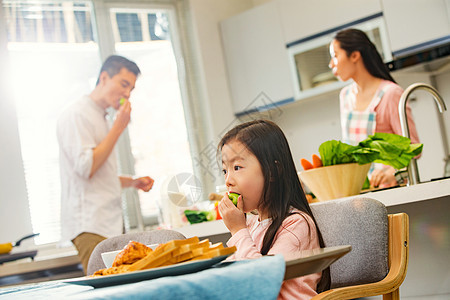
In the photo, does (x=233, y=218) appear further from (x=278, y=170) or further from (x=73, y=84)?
(x=73, y=84)

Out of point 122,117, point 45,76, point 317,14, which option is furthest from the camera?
point 317,14

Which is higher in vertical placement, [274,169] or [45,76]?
[45,76]

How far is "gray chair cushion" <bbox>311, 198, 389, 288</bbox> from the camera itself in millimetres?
1168

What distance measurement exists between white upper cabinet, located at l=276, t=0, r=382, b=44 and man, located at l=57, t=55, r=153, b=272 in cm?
175

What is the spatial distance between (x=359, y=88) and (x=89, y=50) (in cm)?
212

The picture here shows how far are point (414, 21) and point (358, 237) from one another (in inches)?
103

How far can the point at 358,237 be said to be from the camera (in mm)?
1197

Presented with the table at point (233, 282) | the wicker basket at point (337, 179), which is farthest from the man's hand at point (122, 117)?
the table at point (233, 282)

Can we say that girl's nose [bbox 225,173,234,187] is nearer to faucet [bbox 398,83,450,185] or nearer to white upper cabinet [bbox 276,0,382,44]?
faucet [bbox 398,83,450,185]

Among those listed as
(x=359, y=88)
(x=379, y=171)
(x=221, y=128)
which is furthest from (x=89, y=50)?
(x=379, y=171)

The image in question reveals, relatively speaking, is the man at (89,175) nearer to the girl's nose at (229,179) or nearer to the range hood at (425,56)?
the girl's nose at (229,179)

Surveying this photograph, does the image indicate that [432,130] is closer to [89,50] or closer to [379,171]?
[379,171]

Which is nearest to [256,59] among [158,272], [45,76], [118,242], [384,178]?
[45,76]

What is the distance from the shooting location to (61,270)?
9.77 ft
